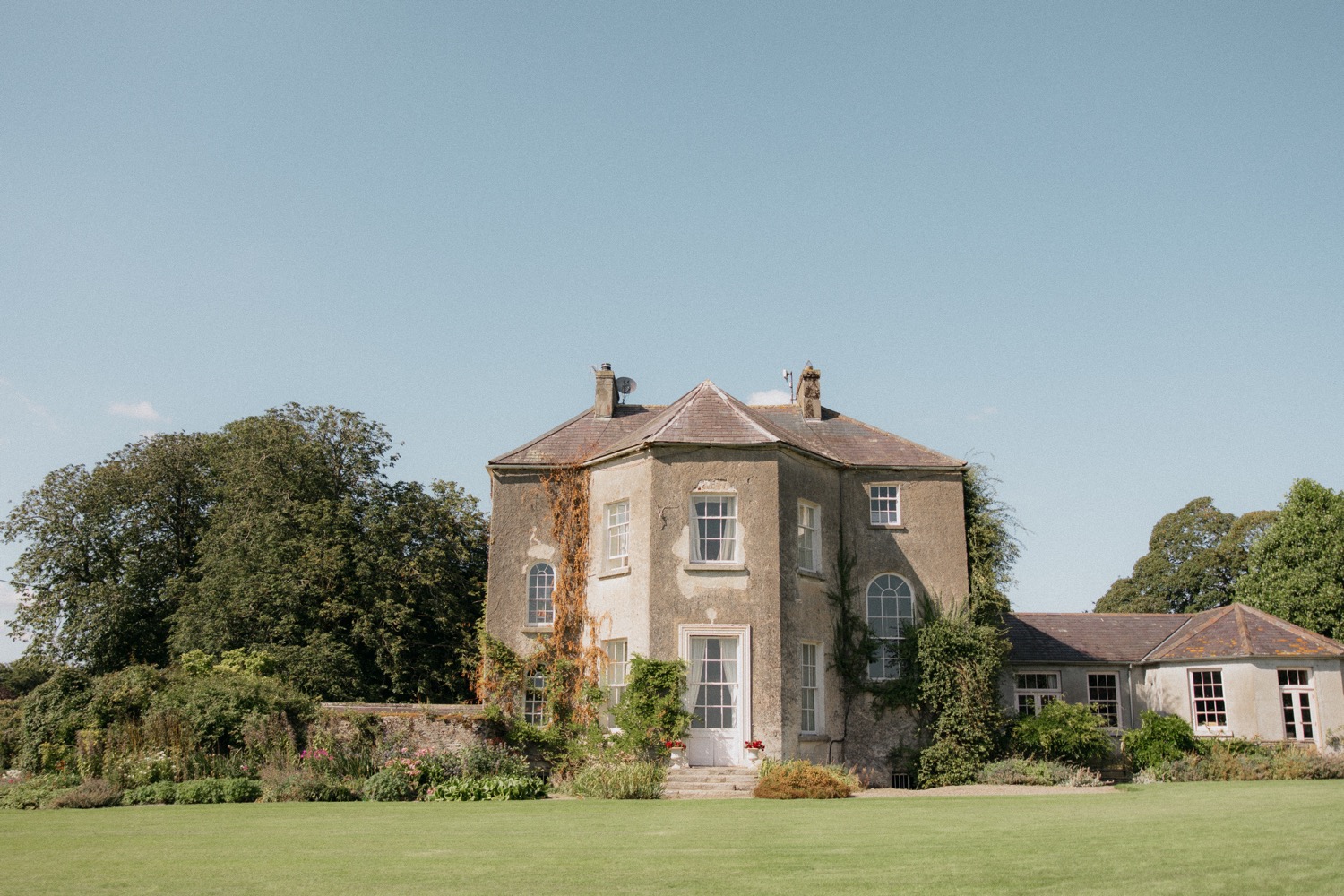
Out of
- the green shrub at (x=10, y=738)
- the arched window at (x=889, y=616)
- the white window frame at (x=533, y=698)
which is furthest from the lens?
the arched window at (x=889, y=616)

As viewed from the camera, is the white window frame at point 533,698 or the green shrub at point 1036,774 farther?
the white window frame at point 533,698

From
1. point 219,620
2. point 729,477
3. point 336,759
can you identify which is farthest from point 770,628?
point 219,620

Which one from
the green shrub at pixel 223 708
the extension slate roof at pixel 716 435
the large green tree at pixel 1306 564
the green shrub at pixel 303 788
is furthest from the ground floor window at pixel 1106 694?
the green shrub at pixel 223 708

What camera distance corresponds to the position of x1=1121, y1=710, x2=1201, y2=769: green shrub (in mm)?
24453

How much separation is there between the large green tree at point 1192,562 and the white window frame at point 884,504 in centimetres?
2957

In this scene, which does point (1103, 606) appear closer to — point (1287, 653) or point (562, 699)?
point (1287, 653)

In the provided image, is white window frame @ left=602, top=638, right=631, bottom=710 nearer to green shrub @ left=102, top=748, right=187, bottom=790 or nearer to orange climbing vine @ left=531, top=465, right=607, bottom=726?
orange climbing vine @ left=531, top=465, right=607, bottom=726

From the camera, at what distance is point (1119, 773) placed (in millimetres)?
25156

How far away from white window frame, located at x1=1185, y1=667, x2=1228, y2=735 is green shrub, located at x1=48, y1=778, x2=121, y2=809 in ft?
82.4

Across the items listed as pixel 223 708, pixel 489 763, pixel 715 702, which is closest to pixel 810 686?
pixel 715 702

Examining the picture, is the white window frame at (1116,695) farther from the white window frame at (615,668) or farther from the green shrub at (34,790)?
the green shrub at (34,790)

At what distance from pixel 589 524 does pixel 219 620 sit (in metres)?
13.6

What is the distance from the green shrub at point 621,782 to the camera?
62.2ft

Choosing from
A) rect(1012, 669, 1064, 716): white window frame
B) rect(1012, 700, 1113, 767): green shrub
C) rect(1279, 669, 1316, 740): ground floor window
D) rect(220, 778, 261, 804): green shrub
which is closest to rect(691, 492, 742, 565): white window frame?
rect(1012, 700, 1113, 767): green shrub
